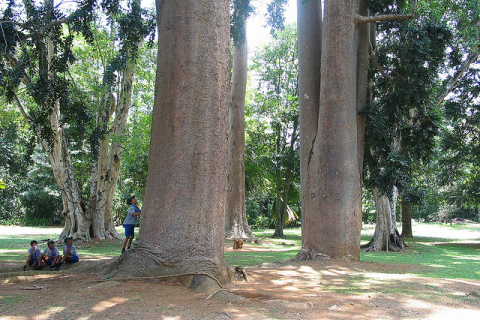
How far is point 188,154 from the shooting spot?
6.14m

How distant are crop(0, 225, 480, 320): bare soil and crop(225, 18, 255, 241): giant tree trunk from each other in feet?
43.2

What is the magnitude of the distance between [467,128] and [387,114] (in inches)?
467

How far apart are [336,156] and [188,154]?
4.83 meters

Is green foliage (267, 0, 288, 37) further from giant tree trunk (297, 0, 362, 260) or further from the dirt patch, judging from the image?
the dirt patch

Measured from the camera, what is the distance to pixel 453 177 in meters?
21.7

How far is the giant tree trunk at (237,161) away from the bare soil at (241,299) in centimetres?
1317

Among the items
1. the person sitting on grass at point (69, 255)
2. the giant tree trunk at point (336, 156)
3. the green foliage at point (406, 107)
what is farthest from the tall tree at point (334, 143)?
the person sitting on grass at point (69, 255)

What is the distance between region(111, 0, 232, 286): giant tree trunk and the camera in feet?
19.8

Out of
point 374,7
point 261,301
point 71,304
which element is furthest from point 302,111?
point 71,304

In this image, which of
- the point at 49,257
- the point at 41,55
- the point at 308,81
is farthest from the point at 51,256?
the point at 308,81

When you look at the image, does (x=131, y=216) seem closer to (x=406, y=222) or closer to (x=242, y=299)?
(x=242, y=299)

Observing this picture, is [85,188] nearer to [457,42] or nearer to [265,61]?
[265,61]

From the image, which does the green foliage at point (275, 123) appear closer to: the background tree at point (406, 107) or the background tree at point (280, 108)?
the background tree at point (280, 108)

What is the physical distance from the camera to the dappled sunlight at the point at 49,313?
4367 mm
